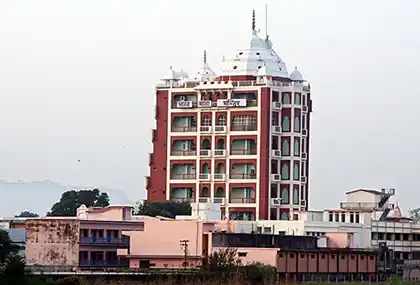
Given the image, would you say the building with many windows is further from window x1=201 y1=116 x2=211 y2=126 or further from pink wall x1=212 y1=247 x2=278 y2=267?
pink wall x1=212 y1=247 x2=278 y2=267

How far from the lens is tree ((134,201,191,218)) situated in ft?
325

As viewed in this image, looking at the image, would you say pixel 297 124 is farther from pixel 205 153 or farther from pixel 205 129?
pixel 205 153

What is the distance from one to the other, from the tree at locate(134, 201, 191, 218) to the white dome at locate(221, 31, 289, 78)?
32.0 ft

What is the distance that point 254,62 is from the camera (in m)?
104

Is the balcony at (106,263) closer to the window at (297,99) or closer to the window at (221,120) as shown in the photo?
the window at (221,120)

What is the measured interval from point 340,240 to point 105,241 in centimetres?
1472

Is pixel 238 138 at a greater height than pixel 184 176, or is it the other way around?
pixel 238 138

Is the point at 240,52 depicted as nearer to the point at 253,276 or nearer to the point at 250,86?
the point at 250,86

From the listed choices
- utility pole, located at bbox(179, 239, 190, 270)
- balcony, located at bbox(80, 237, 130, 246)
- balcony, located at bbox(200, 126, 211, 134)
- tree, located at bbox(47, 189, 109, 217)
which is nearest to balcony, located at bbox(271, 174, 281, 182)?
balcony, located at bbox(200, 126, 211, 134)

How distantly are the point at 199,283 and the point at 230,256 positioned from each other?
5.68 metres

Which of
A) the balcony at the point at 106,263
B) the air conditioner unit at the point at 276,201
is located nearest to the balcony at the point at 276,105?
the air conditioner unit at the point at 276,201

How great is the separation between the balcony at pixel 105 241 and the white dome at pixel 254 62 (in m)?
23.6

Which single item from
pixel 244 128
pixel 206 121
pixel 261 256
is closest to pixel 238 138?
pixel 244 128

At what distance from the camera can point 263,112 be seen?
101 m
